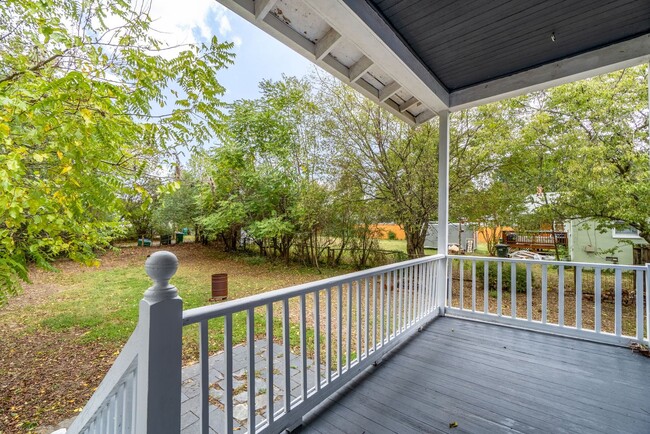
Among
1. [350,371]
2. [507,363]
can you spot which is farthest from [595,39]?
[350,371]

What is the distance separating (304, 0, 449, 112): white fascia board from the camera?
5.81 feet

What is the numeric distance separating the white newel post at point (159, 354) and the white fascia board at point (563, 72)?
352 centimetres

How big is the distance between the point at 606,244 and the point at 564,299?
8.24 ft

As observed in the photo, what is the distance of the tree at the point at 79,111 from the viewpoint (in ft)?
5.35

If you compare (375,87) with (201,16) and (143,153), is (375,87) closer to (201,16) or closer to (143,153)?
(201,16)

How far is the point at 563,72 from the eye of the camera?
2.64 meters

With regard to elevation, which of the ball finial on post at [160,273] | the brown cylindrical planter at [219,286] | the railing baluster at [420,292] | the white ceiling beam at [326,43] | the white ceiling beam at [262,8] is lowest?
the brown cylindrical planter at [219,286]

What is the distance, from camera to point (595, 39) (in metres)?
2.37

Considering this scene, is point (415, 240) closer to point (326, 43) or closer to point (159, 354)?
point (326, 43)

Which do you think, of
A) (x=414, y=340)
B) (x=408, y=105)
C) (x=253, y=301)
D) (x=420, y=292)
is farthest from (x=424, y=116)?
(x=253, y=301)

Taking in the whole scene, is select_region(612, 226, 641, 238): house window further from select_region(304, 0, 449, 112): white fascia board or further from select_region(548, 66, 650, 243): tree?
select_region(304, 0, 449, 112): white fascia board

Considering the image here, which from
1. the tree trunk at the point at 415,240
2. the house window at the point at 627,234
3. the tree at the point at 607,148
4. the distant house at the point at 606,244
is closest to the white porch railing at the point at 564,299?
the distant house at the point at 606,244

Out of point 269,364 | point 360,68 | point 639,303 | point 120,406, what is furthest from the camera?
point 639,303

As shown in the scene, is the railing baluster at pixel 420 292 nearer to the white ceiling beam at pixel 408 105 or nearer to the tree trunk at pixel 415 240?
the white ceiling beam at pixel 408 105
